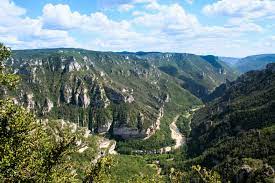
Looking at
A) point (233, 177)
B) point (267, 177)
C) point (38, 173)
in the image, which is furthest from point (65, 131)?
point (233, 177)

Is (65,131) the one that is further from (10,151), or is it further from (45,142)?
(10,151)

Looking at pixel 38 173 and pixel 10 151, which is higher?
pixel 10 151

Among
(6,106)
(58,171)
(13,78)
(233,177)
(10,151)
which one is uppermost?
(13,78)

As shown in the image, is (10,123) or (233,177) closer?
(10,123)

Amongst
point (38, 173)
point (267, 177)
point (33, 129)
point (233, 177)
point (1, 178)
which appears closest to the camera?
point (1, 178)

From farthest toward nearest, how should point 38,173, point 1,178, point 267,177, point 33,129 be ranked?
point 267,177, point 33,129, point 38,173, point 1,178

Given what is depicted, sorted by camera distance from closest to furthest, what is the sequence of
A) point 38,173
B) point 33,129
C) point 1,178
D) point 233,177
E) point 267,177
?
point 1,178
point 38,173
point 33,129
point 267,177
point 233,177

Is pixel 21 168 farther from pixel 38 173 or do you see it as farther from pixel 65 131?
pixel 65 131

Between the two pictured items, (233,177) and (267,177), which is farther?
(233,177)

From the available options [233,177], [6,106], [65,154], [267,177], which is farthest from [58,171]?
[233,177]
